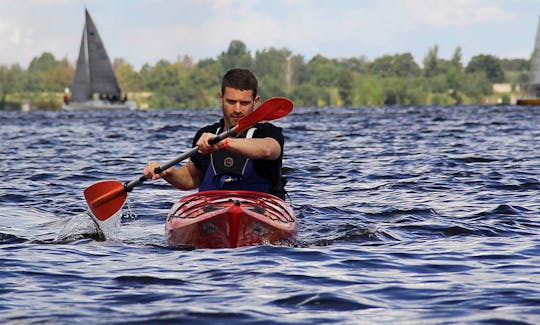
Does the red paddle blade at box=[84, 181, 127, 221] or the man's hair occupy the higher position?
the man's hair

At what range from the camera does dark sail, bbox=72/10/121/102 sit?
239ft

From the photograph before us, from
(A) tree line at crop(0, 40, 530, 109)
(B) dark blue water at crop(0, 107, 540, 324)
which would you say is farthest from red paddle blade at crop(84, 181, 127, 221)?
(A) tree line at crop(0, 40, 530, 109)

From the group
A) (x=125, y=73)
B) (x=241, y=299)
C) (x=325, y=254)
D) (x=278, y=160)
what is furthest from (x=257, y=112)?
(x=125, y=73)

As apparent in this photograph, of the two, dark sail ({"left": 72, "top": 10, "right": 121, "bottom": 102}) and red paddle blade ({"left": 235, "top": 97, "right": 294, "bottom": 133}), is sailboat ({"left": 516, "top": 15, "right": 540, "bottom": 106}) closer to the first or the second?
dark sail ({"left": 72, "top": 10, "right": 121, "bottom": 102})

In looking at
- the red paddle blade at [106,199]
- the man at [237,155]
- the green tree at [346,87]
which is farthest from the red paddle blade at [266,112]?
the green tree at [346,87]

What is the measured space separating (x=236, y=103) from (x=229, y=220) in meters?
1.01

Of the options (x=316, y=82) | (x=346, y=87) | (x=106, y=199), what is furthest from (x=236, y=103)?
(x=316, y=82)

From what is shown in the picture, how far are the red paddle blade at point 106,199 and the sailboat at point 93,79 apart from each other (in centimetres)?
6464

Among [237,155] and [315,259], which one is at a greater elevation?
[237,155]

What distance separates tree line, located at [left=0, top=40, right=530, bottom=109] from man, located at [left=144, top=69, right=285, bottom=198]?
123m

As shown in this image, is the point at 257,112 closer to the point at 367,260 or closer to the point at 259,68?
the point at 367,260

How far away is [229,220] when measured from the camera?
24.6 ft

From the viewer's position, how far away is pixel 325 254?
7906mm

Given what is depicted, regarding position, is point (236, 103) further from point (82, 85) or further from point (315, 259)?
point (82, 85)
